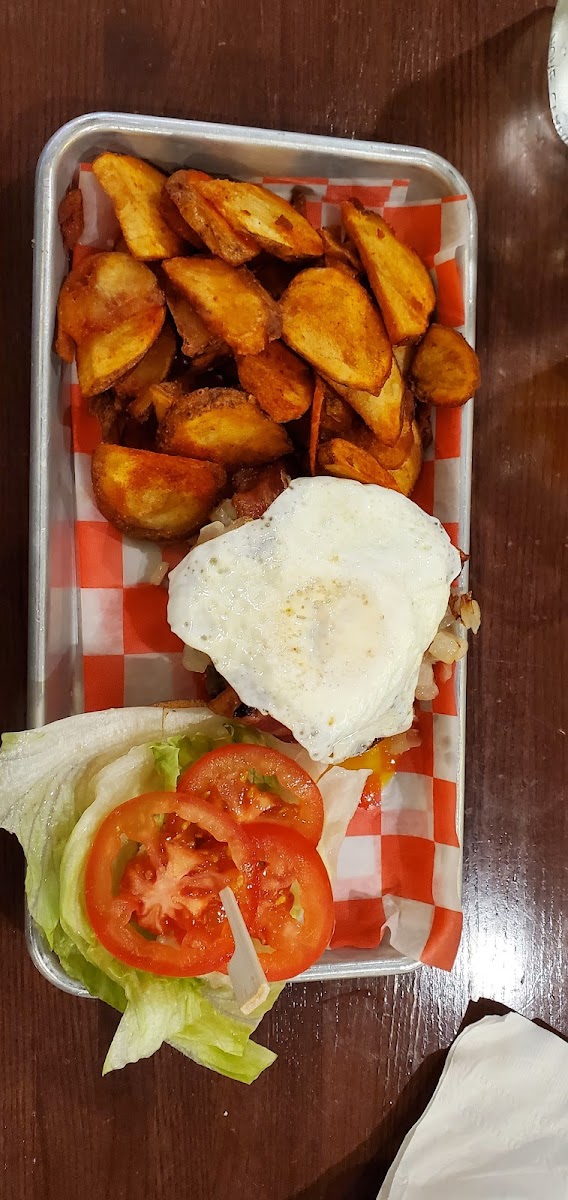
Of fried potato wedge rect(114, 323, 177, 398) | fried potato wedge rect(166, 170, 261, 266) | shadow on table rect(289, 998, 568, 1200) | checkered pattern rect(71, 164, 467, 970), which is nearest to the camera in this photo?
fried potato wedge rect(166, 170, 261, 266)

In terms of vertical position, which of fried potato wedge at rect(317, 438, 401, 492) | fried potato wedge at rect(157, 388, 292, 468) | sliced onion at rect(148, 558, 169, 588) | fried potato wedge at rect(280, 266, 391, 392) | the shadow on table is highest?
fried potato wedge at rect(280, 266, 391, 392)

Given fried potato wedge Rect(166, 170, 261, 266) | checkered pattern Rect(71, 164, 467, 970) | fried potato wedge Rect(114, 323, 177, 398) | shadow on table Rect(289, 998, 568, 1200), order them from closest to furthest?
fried potato wedge Rect(166, 170, 261, 266), fried potato wedge Rect(114, 323, 177, 398), checkered pattern Rect(71, 164, 467, 970), shadow on table Rect(289, 998, 568, 1200)

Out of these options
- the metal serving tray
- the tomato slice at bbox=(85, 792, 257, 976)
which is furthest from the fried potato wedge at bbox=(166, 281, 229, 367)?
the tomato slice at bbox=(85, 792, 257, 976)

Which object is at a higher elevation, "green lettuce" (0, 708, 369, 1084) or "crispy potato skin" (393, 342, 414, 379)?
"crispy potato skin" (393, 342, 414, 379)

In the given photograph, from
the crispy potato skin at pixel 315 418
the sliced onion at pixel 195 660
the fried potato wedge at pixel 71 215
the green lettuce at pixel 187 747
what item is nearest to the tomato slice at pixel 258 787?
the green lettuce at pixel 187 747

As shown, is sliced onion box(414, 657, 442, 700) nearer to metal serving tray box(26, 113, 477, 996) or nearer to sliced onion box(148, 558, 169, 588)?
metal serving tray box(26, 113, 477, 996)

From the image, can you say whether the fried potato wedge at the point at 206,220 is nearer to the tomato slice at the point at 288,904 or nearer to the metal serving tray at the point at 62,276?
the metal serving tray at the point at 62,276

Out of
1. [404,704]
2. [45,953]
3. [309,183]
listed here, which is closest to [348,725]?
[404,704]

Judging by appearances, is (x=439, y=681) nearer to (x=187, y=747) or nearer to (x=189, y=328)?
(x=187, y=747)
